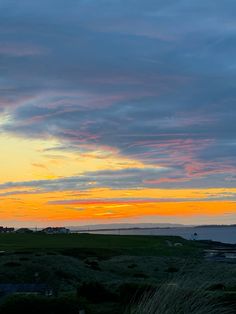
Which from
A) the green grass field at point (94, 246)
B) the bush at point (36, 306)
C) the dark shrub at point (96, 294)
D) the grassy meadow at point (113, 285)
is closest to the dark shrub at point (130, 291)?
the grassy meadow at point (113, 285)

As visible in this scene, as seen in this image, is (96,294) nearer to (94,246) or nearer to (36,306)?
(36,306)

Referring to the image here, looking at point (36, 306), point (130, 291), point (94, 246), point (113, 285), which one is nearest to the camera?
point (36, 306)

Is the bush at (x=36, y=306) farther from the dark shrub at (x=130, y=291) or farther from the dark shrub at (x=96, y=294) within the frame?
the dark shrub at (x=96, y=294)

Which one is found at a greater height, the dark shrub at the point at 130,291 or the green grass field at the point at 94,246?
the green grass field at the point at 94,246

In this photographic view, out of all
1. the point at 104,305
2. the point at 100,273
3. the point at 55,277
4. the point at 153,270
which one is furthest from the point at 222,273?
the point at 153,270

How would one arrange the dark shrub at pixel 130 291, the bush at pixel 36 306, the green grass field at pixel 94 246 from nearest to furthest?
the bush at pixel 36 306, the dark shrub at pixel 130 291, the green grass field at pixel 94 246

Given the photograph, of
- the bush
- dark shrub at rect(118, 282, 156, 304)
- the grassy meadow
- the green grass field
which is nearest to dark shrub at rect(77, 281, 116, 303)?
the grassy meadow

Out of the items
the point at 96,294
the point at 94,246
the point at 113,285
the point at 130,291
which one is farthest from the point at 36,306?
the point at 94,246

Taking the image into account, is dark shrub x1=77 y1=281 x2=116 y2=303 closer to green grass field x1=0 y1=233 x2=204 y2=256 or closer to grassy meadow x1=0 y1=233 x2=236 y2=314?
grassy meadow x1=0 y1=233 x2=236 y2=314

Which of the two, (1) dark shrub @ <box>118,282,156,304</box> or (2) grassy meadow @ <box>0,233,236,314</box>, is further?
(1) dark shrub @ <box>118,282,156,304</box>

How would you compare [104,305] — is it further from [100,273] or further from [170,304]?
[100,273]

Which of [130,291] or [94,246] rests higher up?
[94,246]

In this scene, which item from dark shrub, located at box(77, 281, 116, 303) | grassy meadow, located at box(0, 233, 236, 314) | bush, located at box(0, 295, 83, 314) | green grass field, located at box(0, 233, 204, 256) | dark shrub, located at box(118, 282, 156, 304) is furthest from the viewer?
green grass field, located at box(0, 233, 204, 256)

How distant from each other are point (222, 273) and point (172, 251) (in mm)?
80140
